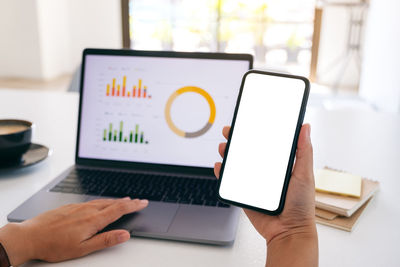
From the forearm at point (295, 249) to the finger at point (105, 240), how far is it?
0.75ft

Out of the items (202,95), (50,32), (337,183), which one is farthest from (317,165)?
(50,32)

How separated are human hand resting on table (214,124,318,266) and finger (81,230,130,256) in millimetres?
226

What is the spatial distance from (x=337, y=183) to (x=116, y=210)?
44cm

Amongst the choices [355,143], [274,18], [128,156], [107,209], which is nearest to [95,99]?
[128,156]

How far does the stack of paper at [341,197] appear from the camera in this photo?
2.38 ft

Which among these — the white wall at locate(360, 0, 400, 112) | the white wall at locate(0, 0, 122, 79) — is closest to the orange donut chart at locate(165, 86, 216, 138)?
the white wall at locate(360, 0, 400, 112)

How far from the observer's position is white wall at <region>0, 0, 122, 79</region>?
478 centimetres

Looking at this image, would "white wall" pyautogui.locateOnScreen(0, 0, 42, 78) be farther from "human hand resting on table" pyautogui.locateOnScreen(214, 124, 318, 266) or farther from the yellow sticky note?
"human hand resting on table" pyautogui.locateOnScreen(214, 124, 318, 266)

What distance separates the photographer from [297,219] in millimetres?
600

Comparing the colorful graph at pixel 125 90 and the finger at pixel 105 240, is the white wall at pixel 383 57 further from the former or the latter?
the finger at pixel 105 240

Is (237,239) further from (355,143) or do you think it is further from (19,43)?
(19,43)

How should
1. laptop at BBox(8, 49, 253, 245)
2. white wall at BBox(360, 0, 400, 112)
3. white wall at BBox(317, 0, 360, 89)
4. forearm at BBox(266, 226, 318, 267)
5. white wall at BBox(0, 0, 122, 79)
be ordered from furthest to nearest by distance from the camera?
white wall at BBox(0, 0, 122, 79), white wall at BBox(317, 0, 360, 89), white wall at BBox(360, 0, 400, 112), laptop at BBox(8, 49, 253, 245), forearm at BBox(266, 226, 318, 267)

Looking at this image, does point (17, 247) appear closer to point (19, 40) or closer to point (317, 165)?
point (317, 165)

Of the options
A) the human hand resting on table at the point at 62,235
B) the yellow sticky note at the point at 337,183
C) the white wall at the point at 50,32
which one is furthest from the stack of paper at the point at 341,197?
the white wall at the point at 50,32
